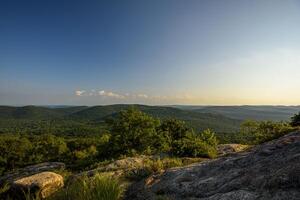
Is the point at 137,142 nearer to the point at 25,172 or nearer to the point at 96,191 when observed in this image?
the point at 25,172

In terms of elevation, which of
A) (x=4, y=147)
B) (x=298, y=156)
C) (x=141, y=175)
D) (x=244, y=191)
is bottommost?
(x=4, y=147)

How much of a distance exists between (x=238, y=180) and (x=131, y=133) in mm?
34998

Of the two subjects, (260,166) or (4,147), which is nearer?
(260,166)

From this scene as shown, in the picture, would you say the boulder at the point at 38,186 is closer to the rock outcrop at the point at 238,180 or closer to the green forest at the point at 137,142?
the rock outcrop at the point at 238,180

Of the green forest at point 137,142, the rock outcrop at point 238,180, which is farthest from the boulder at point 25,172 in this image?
the rock outcrop at point 238,180

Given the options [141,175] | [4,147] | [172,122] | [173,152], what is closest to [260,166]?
[141,175]

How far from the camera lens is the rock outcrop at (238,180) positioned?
6.30 meters

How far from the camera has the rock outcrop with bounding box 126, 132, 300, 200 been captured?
20.7 feet

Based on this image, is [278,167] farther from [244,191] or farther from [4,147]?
[4,147]

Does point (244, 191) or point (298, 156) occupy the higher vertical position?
point (298, 156)

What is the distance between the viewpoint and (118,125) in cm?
4309

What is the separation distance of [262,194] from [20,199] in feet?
28.6

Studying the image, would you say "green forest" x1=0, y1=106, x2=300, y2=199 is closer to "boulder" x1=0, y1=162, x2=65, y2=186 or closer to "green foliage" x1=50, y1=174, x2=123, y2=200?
"green foliage" x1=50, y1=174, x2=123, y2=200

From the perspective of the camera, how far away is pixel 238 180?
7.62 m
